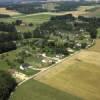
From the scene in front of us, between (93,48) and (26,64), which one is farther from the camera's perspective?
(93,48)

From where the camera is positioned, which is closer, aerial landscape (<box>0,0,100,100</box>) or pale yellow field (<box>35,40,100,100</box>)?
aerial landscape (<box>0,0,100,100</box>)

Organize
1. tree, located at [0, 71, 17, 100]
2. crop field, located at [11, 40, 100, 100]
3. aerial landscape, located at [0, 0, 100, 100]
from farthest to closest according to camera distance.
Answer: aerial landscape, located at [0, 0, 100, 100]
crop field, located at [11, 40, 100, 100]
tree, located at [0, 71, 17, 100]

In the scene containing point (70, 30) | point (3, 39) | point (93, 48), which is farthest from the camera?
point (70, 30)

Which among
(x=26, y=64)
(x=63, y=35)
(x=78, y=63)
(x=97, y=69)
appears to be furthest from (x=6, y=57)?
(x=63, y=35)

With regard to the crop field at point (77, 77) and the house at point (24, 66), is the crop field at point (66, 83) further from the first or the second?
the house at point (24, 66)

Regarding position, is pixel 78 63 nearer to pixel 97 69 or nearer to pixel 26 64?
pixel 97 69

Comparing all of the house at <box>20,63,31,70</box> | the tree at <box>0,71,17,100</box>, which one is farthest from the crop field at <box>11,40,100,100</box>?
the house at <box>20,63,31,70</box>

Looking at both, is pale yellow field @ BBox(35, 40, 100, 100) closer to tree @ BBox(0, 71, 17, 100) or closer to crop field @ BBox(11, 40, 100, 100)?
crop field @ BBox(11, 40, 100, 100)
